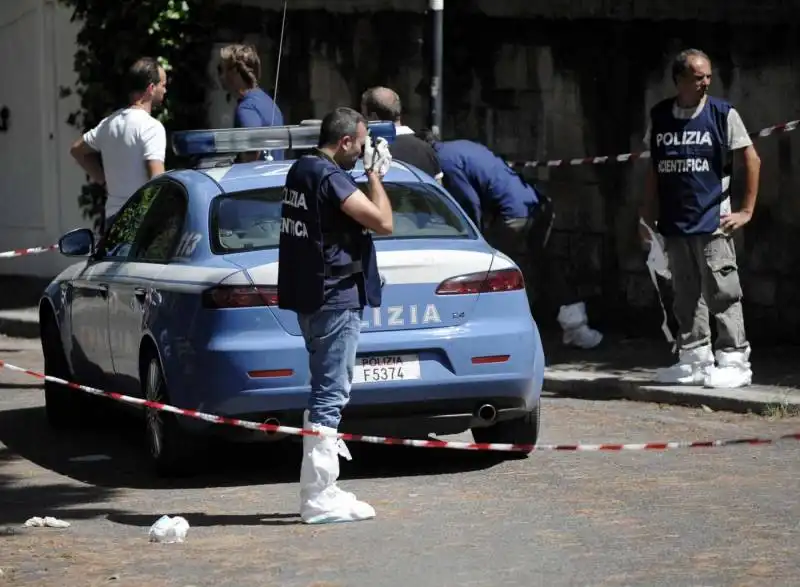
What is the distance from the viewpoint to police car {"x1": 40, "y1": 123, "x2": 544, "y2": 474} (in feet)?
29.3

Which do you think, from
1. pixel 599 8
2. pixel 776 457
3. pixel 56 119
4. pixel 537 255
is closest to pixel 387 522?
pixel 776 457

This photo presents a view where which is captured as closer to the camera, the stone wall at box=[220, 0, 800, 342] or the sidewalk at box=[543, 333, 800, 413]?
the sidewalk at box=[543, 333, 800, 413]

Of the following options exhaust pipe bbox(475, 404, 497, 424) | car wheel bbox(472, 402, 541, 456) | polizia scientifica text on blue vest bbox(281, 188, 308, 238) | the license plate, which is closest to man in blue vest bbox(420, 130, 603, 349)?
car wheel bbox(472, 402, 541, 456)

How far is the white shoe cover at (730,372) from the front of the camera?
38.7ft

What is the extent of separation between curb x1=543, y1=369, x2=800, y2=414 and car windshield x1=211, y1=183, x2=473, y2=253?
8.11 feet

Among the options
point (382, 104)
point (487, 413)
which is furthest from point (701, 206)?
point (487, 413)

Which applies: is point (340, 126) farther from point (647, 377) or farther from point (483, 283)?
point (647, 377)

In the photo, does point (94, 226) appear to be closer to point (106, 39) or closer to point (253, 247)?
point (106, 39)

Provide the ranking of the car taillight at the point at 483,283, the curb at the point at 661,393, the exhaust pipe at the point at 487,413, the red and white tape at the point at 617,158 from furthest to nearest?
1. the red and white tape at the point at 617,158
2. the curb at the point at 661,393
3. the exhaust pipe at the point at 487,413
4. the car taillight at the point at 483,283

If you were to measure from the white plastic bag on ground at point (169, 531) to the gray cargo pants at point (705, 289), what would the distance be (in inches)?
193

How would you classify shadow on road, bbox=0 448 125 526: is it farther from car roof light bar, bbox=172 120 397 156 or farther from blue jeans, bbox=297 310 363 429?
car roof light bar, bbox=172 120 397 156

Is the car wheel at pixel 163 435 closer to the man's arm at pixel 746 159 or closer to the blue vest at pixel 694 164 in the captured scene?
the blue vest at pixel 694 164

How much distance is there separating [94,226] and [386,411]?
1101 centimetres

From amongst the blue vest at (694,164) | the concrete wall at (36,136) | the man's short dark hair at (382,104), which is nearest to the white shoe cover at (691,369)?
the blue vest at (694,164)
